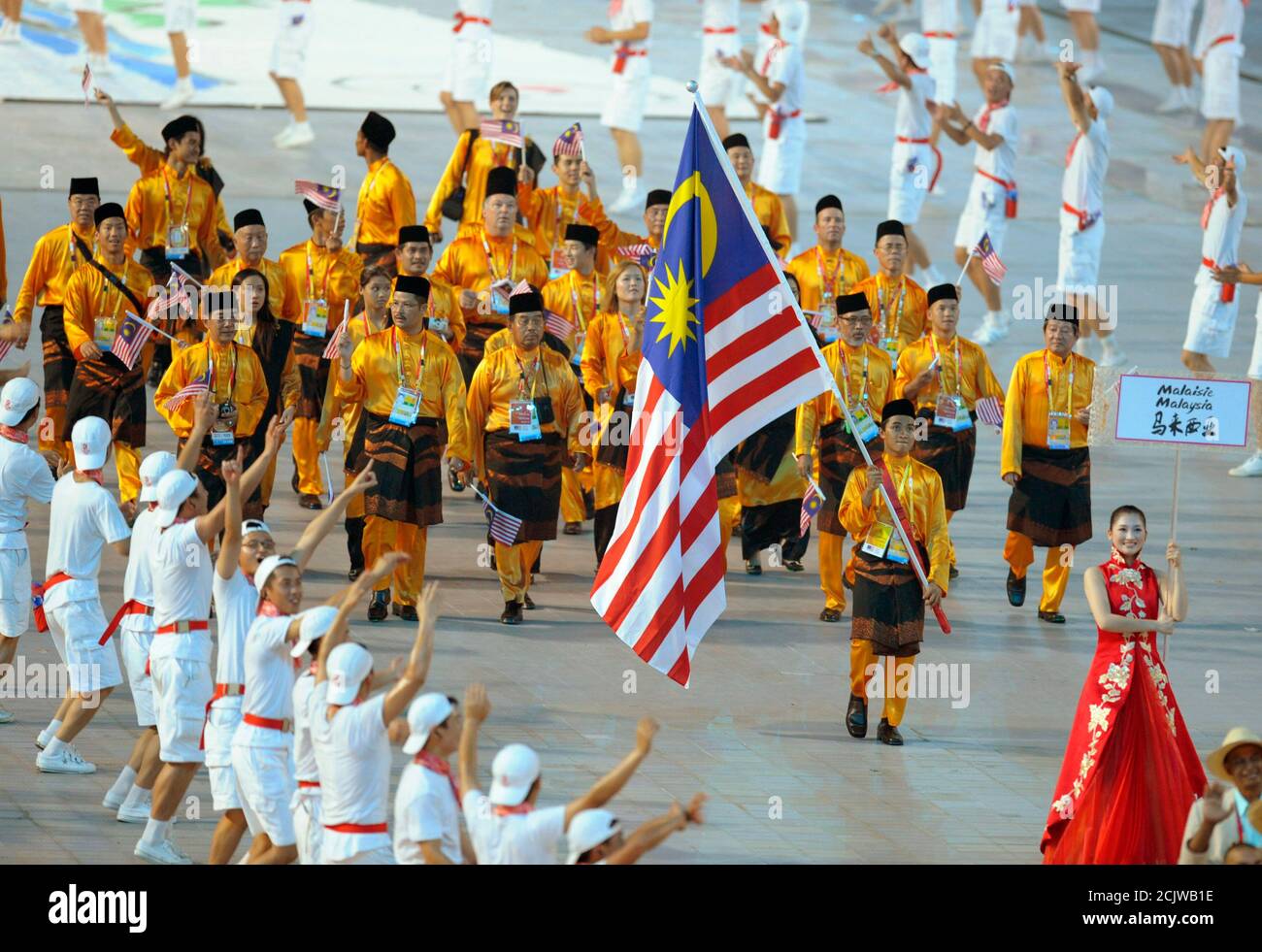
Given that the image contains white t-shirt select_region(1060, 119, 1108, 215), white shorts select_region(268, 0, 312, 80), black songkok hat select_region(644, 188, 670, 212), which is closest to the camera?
black songkok hat select_region(644, 188, 670, 212)

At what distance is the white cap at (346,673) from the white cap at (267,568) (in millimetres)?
1032

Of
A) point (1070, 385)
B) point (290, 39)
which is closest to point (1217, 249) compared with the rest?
point (1070, 385)

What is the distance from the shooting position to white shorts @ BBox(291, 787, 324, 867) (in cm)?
933

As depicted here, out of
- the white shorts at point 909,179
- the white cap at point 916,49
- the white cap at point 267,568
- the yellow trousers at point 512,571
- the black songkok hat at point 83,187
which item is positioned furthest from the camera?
the white cap at point 916,49

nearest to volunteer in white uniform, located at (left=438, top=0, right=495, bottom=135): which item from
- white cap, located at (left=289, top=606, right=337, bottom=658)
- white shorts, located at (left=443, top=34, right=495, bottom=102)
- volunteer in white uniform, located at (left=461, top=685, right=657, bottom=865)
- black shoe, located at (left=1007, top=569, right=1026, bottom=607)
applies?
white shorts, located at (left=443, top=34, right=495, bottom=102)

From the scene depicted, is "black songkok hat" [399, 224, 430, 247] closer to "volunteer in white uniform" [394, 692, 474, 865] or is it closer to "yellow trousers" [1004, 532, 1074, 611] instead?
"yellow trousers" [1004, 532, 1074, 611]

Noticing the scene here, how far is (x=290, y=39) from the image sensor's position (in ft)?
80.8

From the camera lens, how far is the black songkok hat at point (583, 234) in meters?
15.9

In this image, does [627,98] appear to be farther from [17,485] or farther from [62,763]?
[62,763]

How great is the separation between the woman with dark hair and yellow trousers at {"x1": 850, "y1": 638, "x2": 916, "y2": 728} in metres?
4.04

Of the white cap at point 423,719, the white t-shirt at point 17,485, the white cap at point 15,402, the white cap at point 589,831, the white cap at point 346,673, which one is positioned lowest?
the white cap at point 589,831

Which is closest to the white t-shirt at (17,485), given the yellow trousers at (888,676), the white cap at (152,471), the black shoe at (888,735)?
the white cap at (152,471)

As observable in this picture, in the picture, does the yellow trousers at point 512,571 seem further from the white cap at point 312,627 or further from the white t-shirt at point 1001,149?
the white t-shirt at point 1001,149

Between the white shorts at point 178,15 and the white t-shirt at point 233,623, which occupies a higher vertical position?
the white shorts at point 178,15
